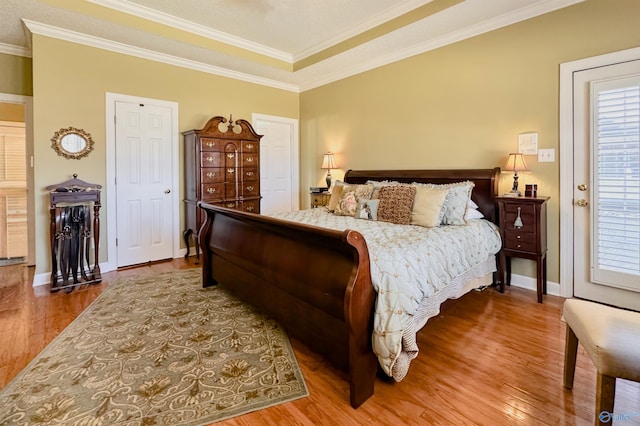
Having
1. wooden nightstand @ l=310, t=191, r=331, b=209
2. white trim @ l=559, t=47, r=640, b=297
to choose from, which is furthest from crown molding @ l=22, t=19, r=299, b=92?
white trim @ l=559, t=47, r=640, b=297

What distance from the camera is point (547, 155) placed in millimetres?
3074

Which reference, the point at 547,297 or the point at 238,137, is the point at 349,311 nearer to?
the point at 547,297

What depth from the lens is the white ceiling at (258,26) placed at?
3168mm

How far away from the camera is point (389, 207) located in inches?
126

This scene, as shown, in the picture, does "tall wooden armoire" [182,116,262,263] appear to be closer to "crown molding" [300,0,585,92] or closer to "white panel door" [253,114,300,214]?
"white panel door" [253,114,300,214]

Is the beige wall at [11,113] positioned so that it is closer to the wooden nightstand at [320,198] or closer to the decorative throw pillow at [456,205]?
the wooden nightstand at [320,198]

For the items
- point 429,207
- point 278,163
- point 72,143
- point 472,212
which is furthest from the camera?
point 278,163

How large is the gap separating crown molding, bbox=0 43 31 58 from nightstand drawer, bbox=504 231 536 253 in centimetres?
597

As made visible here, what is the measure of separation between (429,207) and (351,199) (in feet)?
3.05

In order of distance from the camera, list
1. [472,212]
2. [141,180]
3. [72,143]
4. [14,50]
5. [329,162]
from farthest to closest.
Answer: [329,162] < [141,180] < [14,50] < [72,143] < [472,212]

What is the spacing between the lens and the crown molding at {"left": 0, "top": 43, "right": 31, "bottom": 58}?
12.9 feet

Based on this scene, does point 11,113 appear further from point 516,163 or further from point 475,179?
point 516,163

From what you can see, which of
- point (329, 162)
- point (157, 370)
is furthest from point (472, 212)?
point (157, 370)

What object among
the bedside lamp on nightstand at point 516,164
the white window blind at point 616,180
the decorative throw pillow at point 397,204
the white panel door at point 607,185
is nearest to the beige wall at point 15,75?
the decorative throw pillow at point 397,204
